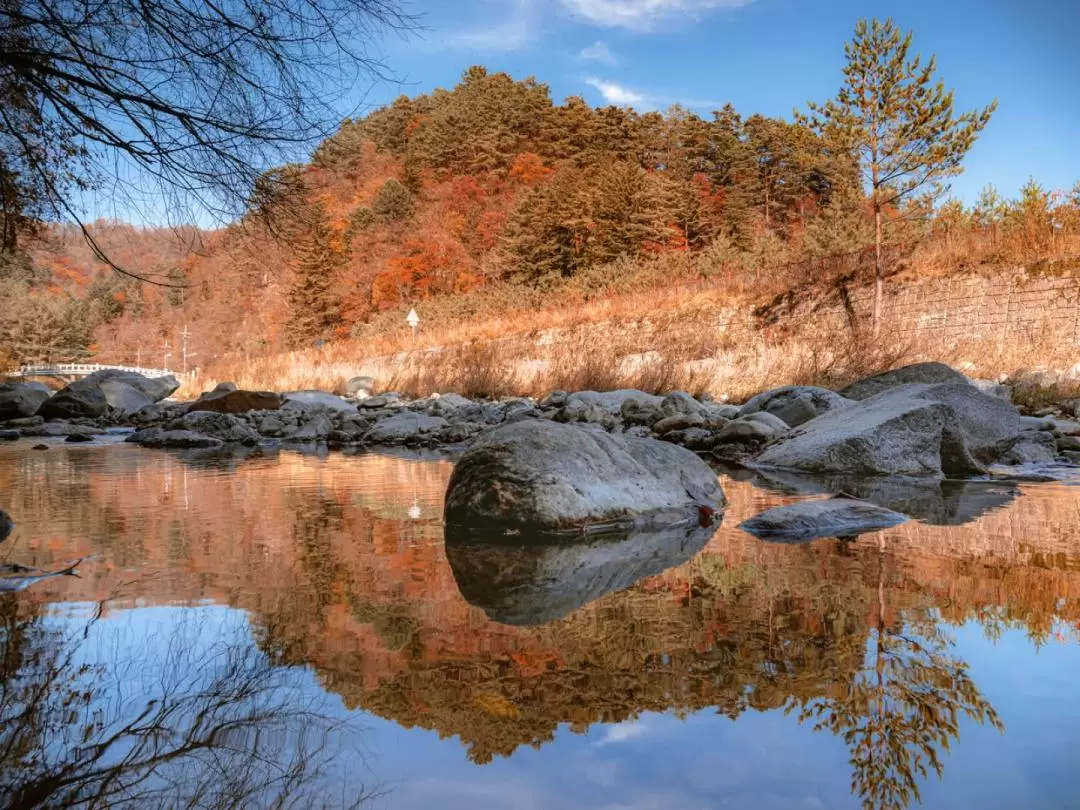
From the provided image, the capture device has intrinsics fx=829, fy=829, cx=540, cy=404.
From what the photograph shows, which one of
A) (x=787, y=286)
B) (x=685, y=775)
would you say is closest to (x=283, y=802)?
(x=685, y=775)

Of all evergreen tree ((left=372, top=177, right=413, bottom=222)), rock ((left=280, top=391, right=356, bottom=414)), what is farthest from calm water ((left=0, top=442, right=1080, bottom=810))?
evergreen tree ((left=372, top=177, right=413, bottom=222))

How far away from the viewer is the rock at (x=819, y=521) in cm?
345

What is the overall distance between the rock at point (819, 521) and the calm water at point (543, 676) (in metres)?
0.18

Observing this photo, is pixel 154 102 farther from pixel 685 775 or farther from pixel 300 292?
pixel 300 292

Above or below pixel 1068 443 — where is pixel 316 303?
above

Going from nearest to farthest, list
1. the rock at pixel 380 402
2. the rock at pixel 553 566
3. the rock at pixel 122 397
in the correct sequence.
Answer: the rock at pixel 553 566
the rock at pixel 380 402
the rock at pixel 122 397

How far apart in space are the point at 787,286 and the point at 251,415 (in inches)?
588

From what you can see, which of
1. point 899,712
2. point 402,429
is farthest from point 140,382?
point 899,712

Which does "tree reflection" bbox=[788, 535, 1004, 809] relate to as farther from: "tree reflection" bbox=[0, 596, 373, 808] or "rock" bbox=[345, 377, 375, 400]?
"rock" bbox=[345, 377, 375, 400]

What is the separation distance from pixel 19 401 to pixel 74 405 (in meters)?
0.81

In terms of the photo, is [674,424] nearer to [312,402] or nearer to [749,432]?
[749,432]

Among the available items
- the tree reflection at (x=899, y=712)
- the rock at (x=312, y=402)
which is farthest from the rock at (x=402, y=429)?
the tree reflection at (x=899, y=712)

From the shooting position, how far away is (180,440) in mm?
9266

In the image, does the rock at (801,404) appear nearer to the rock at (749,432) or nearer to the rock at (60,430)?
the rock at (749,432)
